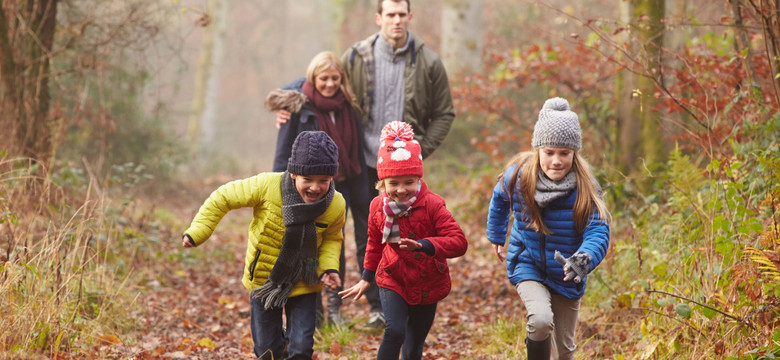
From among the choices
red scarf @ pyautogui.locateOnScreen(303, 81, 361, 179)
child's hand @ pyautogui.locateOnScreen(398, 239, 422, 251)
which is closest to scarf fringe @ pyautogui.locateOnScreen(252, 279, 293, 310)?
child's hand @ pyautogui.locateOnScreen(398, 239, 422, 251)

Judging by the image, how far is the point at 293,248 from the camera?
4141 mm

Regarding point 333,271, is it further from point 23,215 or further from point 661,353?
point 23,215

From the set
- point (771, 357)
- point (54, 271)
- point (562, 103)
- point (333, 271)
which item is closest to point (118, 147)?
point (54, 271)

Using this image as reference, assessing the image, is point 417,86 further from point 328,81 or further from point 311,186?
point 311,186

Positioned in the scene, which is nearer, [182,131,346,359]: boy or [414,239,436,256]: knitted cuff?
[414,239,436,256]: knitted cuff

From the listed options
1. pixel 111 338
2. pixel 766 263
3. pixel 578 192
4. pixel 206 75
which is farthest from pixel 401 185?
pixel 206 75

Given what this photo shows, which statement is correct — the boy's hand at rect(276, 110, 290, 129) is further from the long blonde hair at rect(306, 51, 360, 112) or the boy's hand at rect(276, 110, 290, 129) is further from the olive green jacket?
the olive green jacket

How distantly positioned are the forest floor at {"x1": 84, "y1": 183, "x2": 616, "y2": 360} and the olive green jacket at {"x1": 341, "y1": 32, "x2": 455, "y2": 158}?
1607mm

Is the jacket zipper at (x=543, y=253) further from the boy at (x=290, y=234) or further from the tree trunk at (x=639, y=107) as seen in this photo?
the tree trunk at (x=639, y=107)

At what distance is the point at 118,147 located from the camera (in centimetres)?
1269

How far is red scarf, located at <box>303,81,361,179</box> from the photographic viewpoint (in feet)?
17.5

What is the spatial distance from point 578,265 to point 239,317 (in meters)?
3.99

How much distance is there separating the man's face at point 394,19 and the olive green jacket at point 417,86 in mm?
180

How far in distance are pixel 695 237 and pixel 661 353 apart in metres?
1.06
